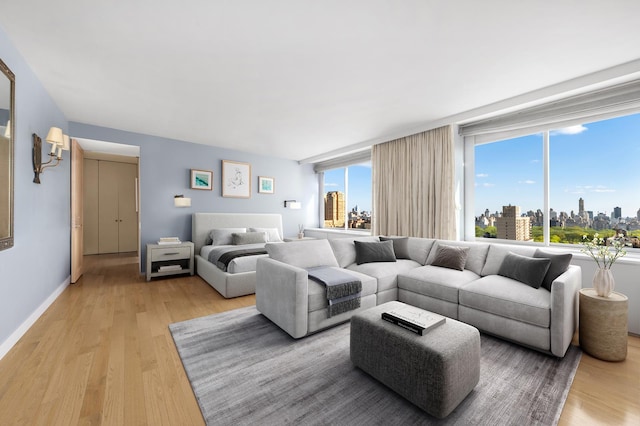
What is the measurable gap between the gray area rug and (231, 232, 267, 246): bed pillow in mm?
2482

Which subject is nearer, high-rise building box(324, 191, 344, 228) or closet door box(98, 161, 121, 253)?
high-rise building box(324, 191, 344, 228)

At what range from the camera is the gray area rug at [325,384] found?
1.53 meters

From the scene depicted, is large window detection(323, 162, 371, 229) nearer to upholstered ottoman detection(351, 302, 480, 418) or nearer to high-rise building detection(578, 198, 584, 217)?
high-rise building detection(578, 198, 584, 217)

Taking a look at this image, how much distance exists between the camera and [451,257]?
3285 mm

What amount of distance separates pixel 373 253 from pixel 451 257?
0.97 m

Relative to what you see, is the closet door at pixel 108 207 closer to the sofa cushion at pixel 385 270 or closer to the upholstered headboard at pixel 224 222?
the upholstered headboard at pixel 224 222

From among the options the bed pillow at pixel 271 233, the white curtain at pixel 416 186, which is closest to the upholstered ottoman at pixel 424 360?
the white curtain at pixel 416 186

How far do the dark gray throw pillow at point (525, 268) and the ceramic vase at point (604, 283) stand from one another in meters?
0.34

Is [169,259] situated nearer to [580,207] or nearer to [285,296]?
[285,296]

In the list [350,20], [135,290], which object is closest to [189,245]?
[135,290]

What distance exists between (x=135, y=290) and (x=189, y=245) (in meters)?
1.06

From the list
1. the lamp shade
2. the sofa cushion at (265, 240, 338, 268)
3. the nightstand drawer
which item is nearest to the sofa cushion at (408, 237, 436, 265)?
the sofa cushion at (265, 240, 338, 268)

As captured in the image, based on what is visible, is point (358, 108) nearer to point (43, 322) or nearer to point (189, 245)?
point (189, 245)

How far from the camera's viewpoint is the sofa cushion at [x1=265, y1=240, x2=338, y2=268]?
9.90ft
